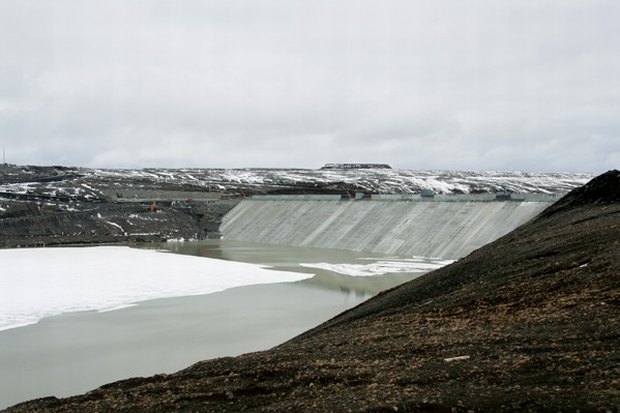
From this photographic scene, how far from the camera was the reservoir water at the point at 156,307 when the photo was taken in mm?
13594

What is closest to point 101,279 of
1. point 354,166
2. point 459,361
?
point 459,361

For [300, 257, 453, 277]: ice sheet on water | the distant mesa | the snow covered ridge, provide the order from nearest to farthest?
[300, 257, 453, 277]: ice sheet on water, the snow covered ridge, the distant mesa

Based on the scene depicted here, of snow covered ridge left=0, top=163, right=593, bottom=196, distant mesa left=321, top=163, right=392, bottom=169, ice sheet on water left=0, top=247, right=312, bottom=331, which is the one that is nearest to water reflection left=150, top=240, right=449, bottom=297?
ice sheet on water left=0, top=247, right=312, bottom=331

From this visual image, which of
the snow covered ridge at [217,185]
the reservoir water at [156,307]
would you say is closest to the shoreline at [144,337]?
the reservoir water at [156,307]

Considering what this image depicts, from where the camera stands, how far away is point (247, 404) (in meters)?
7.19

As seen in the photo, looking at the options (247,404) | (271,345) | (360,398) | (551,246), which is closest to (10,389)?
(271,345)

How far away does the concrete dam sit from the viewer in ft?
119

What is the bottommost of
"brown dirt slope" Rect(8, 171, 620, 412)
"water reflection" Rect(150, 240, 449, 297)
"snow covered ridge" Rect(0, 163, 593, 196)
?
"water reflection" Rect(150, 240, 449, 297)

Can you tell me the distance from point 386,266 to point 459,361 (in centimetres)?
2461

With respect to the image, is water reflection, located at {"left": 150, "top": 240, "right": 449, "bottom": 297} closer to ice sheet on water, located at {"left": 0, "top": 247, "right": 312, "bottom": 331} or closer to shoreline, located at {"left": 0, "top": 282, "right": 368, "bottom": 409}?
ice sheet on water, located at {"left": 0, "top": 247, "right": 312, "bottom": 331}

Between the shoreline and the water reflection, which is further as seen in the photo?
the water reflection

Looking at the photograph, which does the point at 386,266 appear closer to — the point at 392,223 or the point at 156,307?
the point at 392,223

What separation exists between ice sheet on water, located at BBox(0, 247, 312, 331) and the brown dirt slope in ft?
38.5

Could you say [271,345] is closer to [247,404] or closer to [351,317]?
[351,317]
